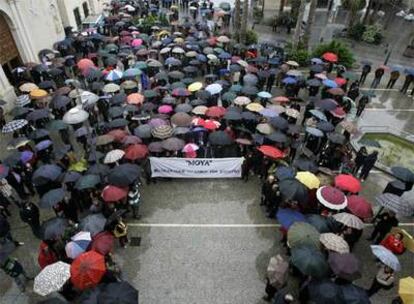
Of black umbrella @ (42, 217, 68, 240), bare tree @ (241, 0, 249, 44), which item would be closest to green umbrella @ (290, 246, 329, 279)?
black umbrella @ (42, 217, 68, 240)

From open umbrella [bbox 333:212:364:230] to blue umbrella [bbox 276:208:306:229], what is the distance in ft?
3.02

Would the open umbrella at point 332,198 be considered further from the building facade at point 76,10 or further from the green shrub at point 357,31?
the building facade at point 76,10

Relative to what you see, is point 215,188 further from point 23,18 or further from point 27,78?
point 23,18

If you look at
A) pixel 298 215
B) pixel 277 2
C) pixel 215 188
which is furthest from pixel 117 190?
pixel 277 2

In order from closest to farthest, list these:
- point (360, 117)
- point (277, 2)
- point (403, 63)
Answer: point (360, 117), point (403, 63), point (277, 2)

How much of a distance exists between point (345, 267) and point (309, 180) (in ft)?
9.78

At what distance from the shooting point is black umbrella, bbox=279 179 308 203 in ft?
29.6

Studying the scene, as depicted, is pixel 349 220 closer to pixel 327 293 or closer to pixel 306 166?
pixel 327 293

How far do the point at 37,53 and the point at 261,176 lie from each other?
1732 cm

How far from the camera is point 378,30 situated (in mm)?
29125

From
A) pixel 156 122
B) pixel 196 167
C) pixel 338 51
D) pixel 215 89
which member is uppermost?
pixel 215 89

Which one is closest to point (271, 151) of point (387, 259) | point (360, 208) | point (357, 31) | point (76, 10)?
point (360, 208)

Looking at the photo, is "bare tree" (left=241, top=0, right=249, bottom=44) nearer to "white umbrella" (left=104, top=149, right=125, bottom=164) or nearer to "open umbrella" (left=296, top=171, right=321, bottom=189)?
"white umbrella" (left=104, top=149, right=125, bottom=164)

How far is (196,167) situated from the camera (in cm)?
1197
